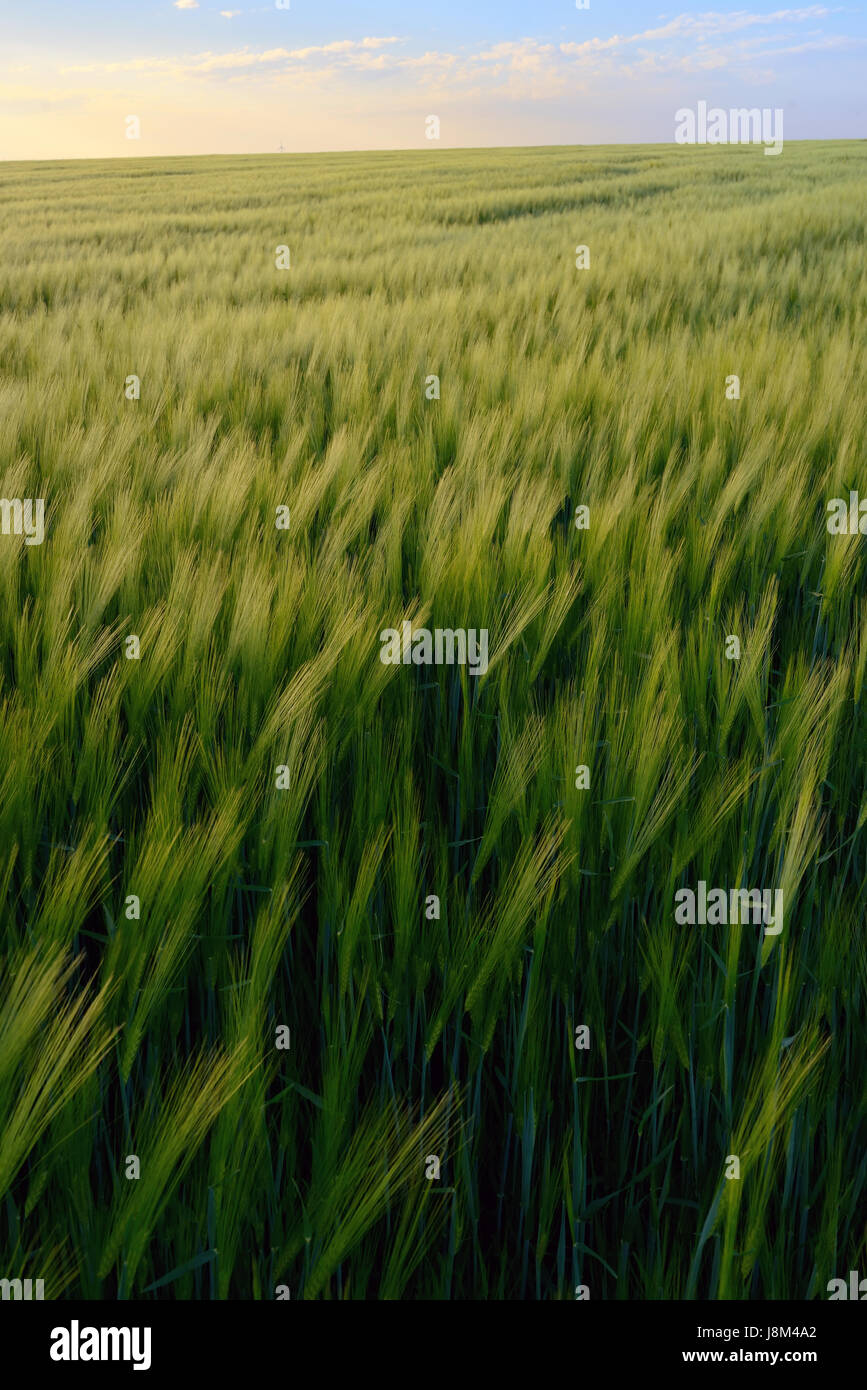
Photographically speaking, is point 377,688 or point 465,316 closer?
point 377,688

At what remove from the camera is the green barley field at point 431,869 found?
0.68 meters

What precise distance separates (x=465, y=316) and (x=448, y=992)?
3733 millimetres

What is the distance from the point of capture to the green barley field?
0.68m

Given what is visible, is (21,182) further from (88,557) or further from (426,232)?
(88,557)

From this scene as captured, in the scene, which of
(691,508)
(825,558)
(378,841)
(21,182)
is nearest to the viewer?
(378,841)

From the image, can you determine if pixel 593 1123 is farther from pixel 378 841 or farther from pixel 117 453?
pixel 117 453

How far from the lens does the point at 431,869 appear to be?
3.45 feet

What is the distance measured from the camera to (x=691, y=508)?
1.72 metres

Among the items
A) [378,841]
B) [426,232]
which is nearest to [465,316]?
[378,841]

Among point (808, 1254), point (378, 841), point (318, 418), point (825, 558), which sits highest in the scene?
point (318, 418)

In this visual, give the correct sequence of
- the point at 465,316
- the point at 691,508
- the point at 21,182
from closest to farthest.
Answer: the point at 691,508, the point at 465,316, the point at 21,182

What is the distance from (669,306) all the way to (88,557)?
3.88 metres

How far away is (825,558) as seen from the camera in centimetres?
160

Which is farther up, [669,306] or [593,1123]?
[669,306]
